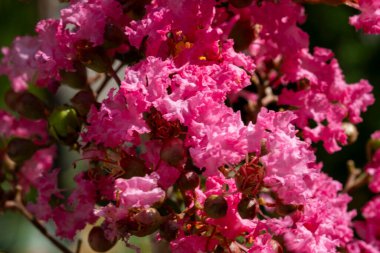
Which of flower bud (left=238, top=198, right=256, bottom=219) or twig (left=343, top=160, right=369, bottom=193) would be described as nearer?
flower bud (left=238, top=198, right=256, bottom=219)

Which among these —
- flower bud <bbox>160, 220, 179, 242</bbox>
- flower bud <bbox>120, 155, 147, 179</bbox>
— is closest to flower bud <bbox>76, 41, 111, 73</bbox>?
flower bud <bbox>120, 155, 147, 179</bbox>

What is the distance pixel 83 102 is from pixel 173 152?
24 cm

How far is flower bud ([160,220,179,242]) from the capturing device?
0.94 metres

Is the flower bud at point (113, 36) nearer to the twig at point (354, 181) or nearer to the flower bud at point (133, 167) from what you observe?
the flower bud at point (133, 167)

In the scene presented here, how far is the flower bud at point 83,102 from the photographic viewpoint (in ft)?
3.59

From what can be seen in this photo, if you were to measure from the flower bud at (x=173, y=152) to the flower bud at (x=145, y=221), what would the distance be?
0.07 metres

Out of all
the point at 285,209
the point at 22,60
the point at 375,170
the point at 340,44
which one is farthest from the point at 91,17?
the point at 340,44

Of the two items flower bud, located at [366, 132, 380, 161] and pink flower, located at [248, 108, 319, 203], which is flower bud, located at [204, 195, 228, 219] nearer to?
pink flower, located at [248, 108, 319, 203]

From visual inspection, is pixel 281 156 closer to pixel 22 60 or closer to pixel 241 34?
pixel 241 34

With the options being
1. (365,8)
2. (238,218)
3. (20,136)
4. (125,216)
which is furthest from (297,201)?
(20,136)

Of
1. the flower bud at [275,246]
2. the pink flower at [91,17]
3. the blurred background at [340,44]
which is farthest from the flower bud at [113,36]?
the blurred background at [340,44]

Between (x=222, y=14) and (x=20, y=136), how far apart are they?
A: 480mm

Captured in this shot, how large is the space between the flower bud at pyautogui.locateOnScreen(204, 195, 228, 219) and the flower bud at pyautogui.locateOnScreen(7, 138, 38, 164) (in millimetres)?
481

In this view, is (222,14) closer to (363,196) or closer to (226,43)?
(226,43)
